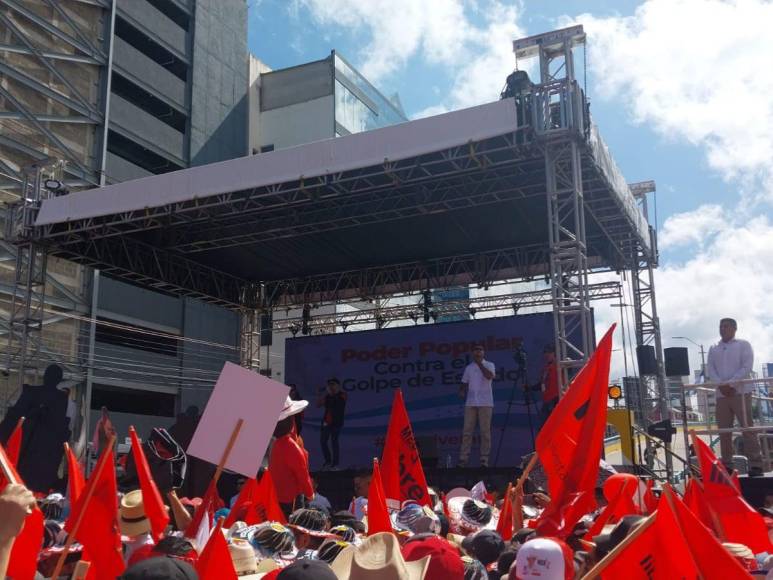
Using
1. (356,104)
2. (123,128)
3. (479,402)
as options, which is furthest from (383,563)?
(356,104)

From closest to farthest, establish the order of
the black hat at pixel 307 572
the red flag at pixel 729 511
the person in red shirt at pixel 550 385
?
the black hat at pixel 307 572
the red flag at pixel 729 511
the person in red shirt at pixel 550 385

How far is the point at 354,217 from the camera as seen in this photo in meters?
12.9

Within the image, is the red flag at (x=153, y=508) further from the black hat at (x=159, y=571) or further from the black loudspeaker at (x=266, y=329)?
the black loudspeaker at (x=266, y=329)

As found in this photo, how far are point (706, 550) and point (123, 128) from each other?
25.2 metres

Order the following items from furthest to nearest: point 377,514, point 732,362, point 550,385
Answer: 1. point 550,385
2. point 732,362
3. point 377,514

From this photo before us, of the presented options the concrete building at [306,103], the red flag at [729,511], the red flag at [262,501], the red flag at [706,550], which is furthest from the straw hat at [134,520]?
the concrete building at [306,103]

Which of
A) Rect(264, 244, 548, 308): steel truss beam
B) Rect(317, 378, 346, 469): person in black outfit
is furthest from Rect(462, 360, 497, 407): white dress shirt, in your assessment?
Rect(264, 244, 548, 308): steel truss beam

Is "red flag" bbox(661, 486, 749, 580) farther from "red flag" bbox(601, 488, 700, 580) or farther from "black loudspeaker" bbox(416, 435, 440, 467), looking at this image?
"black loudspeaker" bbox(416, 435, 440, 467)

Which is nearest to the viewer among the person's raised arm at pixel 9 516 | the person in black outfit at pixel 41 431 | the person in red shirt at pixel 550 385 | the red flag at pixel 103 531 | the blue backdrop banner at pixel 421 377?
the person's raised arm at pixel 9 516

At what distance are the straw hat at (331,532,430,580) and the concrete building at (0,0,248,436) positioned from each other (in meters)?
17.0

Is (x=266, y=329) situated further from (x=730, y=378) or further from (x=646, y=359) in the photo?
(x=730, y=378)

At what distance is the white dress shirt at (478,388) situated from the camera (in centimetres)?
1132

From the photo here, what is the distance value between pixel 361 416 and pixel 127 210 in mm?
6309

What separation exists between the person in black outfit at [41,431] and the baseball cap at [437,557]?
714cm
